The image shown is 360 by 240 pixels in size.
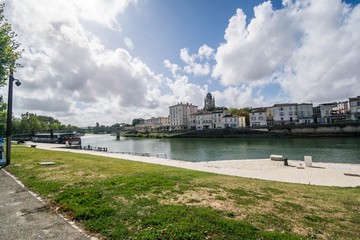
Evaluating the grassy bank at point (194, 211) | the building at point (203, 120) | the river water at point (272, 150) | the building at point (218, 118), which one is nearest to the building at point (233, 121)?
the building at point (218, 118)

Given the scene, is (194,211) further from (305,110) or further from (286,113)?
(305,110)

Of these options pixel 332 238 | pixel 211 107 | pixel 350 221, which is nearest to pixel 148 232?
pixel 332 238

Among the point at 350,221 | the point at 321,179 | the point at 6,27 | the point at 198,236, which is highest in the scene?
the point at 6,27

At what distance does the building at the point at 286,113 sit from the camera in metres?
85.9

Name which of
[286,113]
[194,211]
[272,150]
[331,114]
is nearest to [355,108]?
[286,113]

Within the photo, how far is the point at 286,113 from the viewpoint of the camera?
87.1 metres

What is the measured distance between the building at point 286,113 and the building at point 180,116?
182ft

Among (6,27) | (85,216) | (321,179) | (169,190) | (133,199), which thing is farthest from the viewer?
(6,27)

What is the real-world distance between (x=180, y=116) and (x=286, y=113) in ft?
211

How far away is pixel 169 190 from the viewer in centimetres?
742

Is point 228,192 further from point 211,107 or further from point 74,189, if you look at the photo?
point 211,107

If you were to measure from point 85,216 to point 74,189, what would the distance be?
9.47 feet

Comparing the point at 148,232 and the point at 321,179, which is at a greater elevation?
the point at 148,232

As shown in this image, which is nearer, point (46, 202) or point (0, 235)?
point (0, 235)
